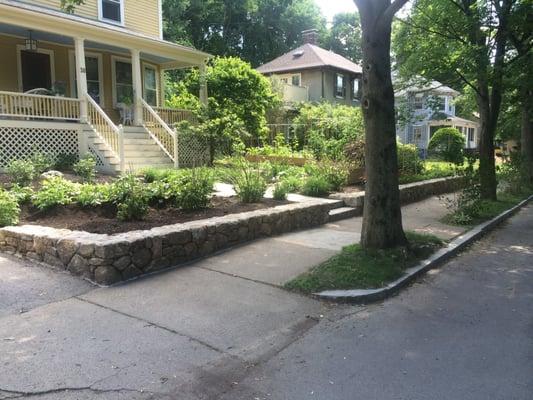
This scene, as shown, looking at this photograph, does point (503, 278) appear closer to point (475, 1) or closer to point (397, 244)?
point (397, 244)

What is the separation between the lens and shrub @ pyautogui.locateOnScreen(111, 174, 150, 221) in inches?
297

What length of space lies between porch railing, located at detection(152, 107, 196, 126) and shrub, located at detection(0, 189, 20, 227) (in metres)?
11.1

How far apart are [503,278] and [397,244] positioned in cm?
152

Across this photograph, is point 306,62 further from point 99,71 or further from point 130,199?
point 130,199

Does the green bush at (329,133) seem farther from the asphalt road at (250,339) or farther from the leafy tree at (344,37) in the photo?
the leafy tree at (344,37)

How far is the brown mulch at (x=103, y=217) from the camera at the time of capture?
7.18 metres

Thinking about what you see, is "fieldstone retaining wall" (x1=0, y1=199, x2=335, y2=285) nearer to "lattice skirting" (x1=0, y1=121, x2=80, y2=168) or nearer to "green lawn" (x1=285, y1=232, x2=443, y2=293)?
"green lawn" (x1=285, y1=232, x2=443, y2=293)

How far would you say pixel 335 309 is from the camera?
17.8 feet

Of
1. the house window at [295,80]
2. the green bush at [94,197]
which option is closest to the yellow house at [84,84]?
the green bush at [94,197]

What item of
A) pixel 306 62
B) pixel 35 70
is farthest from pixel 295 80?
pixel 35 70

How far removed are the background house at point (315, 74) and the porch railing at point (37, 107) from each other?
19.5m

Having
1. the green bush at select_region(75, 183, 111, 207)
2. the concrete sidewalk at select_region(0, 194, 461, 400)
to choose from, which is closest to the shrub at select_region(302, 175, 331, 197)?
the concrete sidewalk at select_region(0, 194, 461, 400)

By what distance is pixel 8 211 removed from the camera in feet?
24.0

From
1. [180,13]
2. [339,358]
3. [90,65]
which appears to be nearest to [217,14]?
[180,13]
